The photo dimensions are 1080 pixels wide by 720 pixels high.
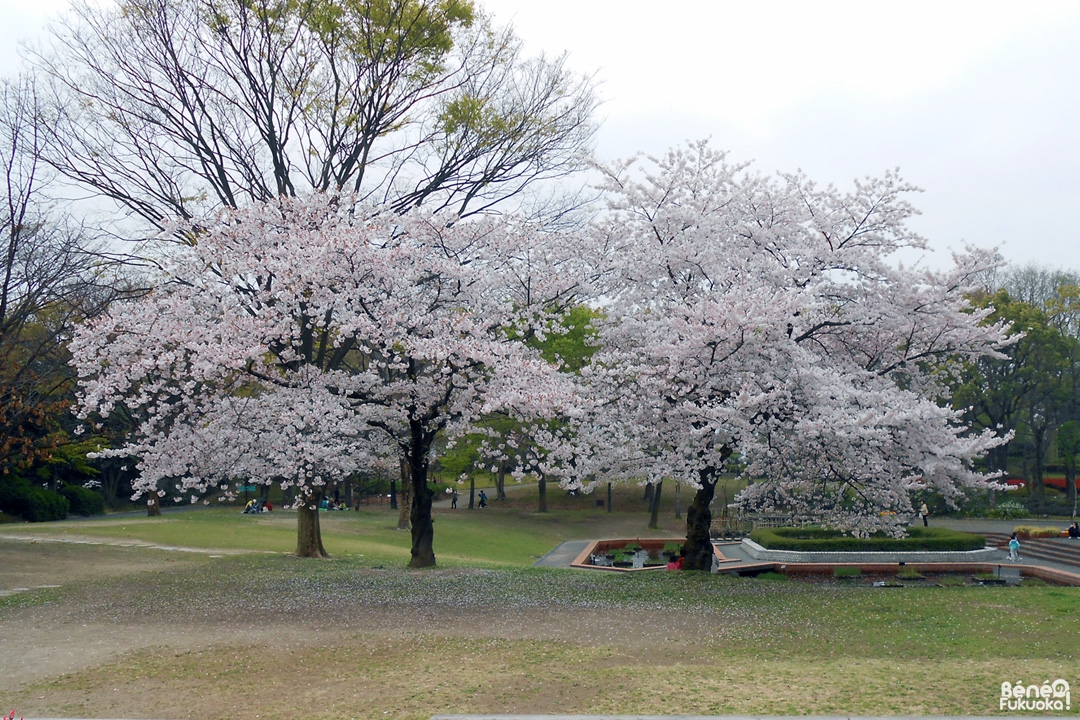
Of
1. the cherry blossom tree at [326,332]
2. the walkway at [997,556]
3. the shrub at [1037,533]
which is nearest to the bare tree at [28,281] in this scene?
the cherry blossom tree at [326,332]

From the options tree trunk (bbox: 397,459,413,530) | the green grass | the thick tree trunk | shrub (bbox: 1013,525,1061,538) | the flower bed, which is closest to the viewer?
the thick tree trunk

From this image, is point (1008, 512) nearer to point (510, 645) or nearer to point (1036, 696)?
point (1036, 696)

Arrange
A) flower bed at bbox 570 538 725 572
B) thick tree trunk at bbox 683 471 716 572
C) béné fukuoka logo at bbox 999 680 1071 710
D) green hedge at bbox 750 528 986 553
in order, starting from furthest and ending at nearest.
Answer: green hedge at bbox 750 528 986 553 → flower bed at bbox 570 538 725 572 → thick tree trunk at bbox 683 471 716 572 → béné fukuoka logo at bbox 999 680 1071 710

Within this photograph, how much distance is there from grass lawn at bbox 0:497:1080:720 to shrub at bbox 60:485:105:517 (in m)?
27.9

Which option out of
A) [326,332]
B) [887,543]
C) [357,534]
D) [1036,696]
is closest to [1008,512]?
[887,543]

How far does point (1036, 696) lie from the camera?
7246mm

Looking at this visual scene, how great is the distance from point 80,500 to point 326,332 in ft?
103

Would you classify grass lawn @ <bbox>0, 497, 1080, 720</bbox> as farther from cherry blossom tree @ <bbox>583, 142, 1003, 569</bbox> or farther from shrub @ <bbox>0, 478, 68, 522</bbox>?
shrub @ <bbox>0, 478, 68, 522</bbox>

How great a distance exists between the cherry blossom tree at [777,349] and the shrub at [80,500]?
35.1 m

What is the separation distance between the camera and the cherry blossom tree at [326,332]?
13.9 m

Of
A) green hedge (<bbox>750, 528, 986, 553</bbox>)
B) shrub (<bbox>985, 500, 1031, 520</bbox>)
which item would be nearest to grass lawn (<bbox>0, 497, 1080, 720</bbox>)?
green hedge (<bbox>750, 528, 986, 553</bbox>)

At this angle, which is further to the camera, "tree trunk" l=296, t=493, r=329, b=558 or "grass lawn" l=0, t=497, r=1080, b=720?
"tree trunk" l=296, t=493, r=329, b=558

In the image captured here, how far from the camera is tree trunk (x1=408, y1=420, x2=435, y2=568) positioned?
1680 centimetres

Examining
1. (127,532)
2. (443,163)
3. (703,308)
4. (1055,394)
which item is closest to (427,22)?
(443,163)
